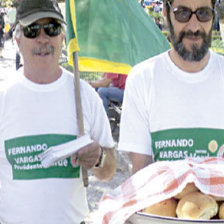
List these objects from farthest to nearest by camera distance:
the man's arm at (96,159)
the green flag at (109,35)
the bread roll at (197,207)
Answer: the green flag at (109,35) → the man's arm at (96,159) → the bread roll at (197,207)

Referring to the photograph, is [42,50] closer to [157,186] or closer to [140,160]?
[140,160]

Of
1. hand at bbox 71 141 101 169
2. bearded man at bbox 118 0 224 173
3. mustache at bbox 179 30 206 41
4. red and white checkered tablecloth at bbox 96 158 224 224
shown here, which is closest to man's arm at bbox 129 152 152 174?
bearded man at bbox 118 0 224 173

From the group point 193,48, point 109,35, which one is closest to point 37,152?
point 193,48

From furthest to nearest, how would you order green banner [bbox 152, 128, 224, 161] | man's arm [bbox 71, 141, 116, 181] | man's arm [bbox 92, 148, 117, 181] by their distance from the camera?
man's arm [bbox 92, 148, 117, 181] → man's arm [bbox 71, 141, 116, 181] → green banner [bbox 152, 128, 224, 161]

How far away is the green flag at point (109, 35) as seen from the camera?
370 centimetres

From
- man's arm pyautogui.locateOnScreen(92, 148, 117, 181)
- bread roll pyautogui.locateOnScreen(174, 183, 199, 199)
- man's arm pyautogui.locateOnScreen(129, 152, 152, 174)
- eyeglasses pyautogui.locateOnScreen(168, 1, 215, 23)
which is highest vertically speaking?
eyeglasses pyautogui.locateOnScreen(168, 1, 215, 23)

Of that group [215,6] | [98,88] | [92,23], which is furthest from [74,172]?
[98,88]

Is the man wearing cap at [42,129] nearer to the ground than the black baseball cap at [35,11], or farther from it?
nearer to the ground

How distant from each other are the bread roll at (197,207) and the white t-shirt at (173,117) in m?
0.65

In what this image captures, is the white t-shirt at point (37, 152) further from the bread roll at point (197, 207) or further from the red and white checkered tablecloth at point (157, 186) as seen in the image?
the bread roll at point (197, 207)

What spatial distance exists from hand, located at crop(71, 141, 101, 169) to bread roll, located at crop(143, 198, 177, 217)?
31.0 inches

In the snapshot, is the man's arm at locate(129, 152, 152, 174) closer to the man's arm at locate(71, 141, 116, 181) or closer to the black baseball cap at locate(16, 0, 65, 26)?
the man's arm at locate(71, 141, 116, 181)

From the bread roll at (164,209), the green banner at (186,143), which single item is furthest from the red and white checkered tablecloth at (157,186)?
the green banner at (186,143)

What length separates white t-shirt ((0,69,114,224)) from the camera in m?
2.53
